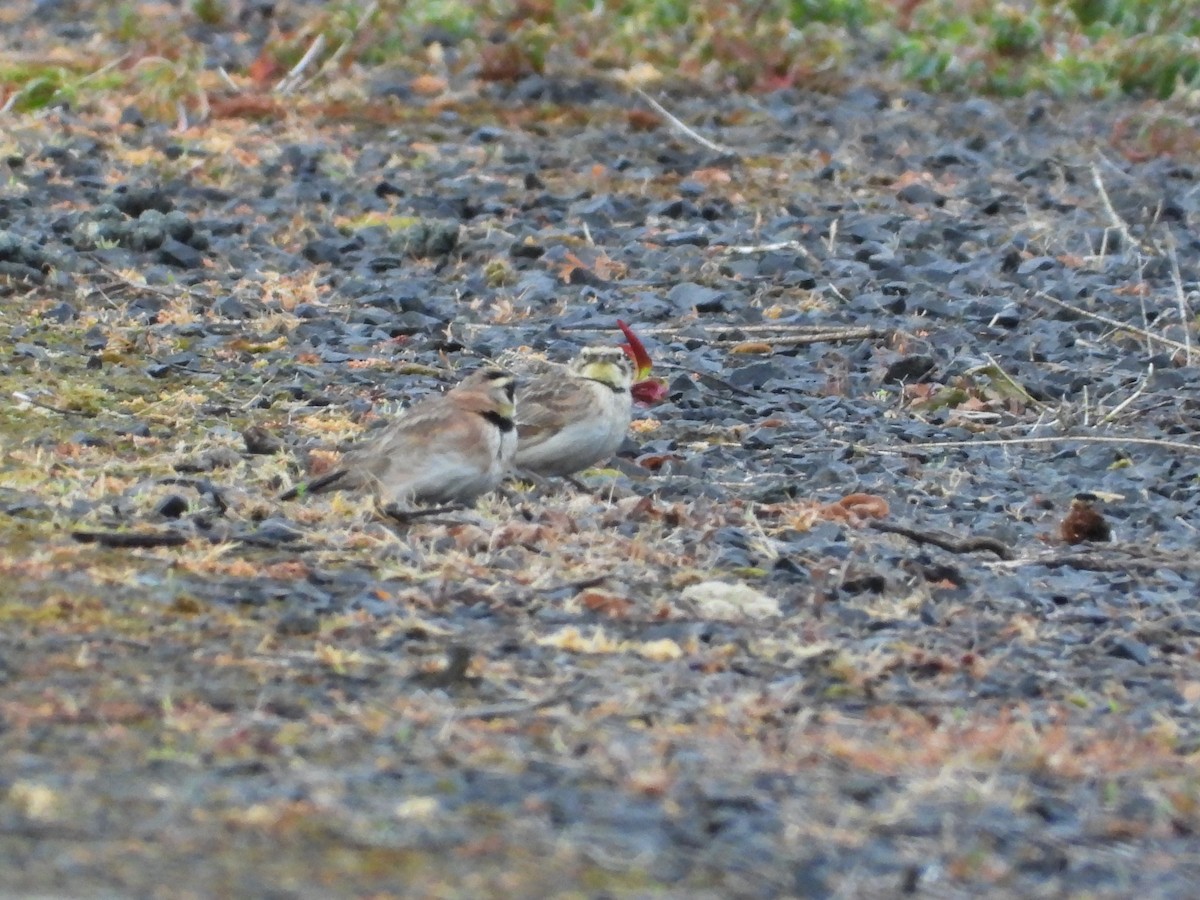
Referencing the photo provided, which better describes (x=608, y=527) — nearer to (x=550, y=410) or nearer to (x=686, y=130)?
(x=550, y=410)

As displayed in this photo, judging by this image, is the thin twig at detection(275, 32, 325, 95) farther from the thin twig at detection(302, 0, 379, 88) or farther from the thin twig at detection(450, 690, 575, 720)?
the thin twig at detection(450, 690, 575, 720)

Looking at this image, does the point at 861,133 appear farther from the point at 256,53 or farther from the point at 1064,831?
the point at 1064,831

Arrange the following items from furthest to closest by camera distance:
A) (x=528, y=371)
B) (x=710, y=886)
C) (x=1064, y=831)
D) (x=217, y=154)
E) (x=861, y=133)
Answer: (x=861, y=133) < (x=217, y=154) < (x=528, y=371) < (x=1064, y=831) < (x=710, y=886)

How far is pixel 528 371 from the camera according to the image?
415 inches

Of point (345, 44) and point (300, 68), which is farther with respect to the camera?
point (345, 44)

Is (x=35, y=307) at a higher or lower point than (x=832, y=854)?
lower

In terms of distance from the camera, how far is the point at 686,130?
50.0 feet

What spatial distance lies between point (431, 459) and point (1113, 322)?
4.38 m

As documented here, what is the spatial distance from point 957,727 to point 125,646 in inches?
84.6

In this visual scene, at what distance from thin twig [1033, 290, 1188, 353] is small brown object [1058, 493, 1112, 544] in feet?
8.99

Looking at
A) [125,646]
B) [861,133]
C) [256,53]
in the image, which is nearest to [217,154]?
[256,53]

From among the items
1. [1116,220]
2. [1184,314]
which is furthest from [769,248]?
[1184,314]

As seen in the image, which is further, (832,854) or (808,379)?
(808,379)

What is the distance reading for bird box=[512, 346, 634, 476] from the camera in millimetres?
8781
